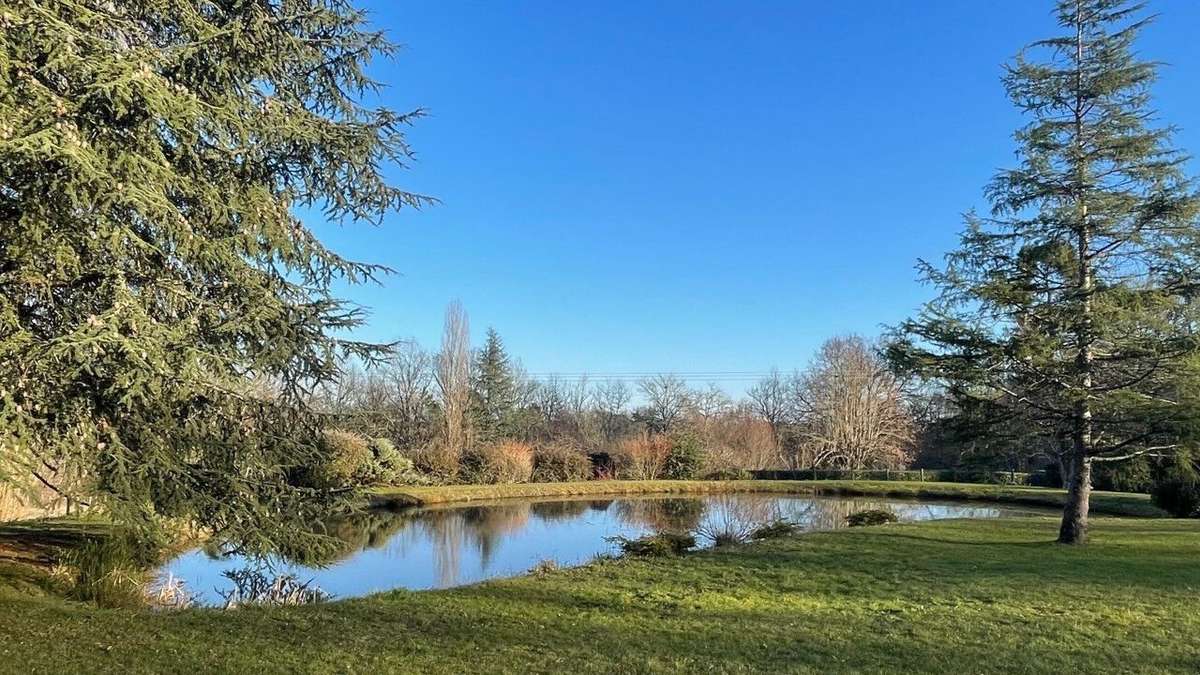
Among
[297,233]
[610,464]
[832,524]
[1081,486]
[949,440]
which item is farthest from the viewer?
[610,464]

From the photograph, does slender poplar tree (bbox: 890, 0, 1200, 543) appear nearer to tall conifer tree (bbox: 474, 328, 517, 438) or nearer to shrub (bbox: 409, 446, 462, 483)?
shrub (bbox: 409, 446, 462, 483)

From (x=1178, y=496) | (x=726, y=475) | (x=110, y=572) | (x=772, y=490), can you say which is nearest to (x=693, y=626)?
(x=110, y=572)

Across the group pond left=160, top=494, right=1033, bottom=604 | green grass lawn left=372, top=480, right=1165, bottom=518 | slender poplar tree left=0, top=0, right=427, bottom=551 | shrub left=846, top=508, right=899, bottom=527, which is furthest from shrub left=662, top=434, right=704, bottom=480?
slender poplar tree left=0, top=0, right=427, bottom=551

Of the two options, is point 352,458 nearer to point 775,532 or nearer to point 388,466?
point 388,466

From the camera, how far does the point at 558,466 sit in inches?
1220

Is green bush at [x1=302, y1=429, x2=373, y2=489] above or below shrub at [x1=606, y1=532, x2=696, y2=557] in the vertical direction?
above

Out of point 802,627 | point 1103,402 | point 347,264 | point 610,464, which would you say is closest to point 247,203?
point 347,264

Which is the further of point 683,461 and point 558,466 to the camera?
point 683,461

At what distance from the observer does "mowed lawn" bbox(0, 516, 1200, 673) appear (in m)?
5.14

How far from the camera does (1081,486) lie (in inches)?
475

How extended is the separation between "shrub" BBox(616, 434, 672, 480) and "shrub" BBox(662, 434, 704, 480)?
0.21 m

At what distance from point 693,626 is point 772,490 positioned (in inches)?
992

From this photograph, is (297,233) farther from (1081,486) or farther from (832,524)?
(832,524)

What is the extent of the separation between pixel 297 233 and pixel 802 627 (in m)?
5.68
